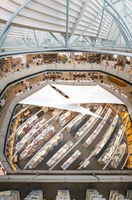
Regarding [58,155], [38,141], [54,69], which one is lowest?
[58,155]

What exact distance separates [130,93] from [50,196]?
14.5 m

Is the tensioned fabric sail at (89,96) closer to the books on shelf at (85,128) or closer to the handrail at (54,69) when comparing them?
the books on shelf at (85,128)

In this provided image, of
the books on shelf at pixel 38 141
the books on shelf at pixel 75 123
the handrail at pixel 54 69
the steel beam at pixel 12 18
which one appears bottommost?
the books on shelf at pixel 38 141

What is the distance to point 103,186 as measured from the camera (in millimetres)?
7215

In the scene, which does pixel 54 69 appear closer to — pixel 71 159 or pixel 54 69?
pixel 54 69

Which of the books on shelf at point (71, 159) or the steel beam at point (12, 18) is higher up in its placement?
the steel beam at point (12, 18)

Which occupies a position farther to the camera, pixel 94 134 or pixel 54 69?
pixel 54 69

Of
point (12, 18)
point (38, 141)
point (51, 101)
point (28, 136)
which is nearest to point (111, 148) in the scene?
point (38, 141)

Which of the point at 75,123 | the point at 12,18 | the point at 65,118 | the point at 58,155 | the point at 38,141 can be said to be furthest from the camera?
the point at 65,118

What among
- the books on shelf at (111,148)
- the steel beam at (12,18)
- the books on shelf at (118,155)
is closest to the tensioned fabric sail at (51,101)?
the books on shelf at (111,148)

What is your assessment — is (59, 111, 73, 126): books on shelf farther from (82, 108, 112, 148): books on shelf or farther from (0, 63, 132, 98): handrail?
(0, 63, 132, 98): handrail

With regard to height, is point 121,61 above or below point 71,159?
above

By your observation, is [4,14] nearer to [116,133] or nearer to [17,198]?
[17,198]

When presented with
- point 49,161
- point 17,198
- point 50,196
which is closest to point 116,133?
point 49,161
